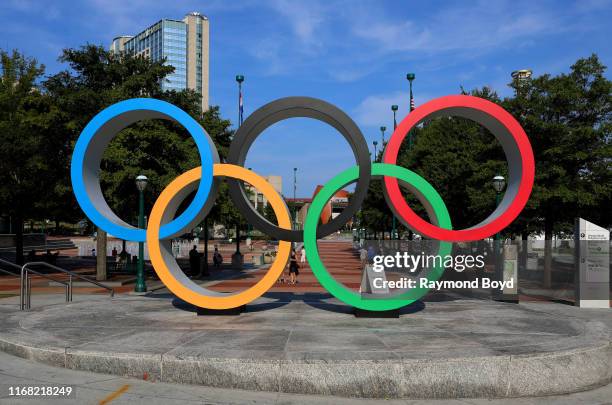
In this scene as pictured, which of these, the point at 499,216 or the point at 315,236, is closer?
the point at 315,236

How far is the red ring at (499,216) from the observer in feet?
41.0

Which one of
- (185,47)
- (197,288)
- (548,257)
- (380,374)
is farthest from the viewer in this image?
(185,47)

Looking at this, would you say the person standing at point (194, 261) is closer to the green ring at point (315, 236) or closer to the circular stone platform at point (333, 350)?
the circular stone platform at point (333, 350)

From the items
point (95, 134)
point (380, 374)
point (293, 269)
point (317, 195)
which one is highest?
point (95, 134)

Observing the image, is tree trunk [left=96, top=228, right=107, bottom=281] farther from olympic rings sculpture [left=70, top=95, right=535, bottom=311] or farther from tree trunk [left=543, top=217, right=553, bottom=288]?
tree trunk [left=543, top=217, right=553, bottom=288]

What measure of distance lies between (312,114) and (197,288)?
511 cm

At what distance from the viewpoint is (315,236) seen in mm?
12500

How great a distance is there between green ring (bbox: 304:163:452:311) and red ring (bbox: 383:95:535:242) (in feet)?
0.80

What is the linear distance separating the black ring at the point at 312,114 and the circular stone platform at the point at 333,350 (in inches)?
84.6

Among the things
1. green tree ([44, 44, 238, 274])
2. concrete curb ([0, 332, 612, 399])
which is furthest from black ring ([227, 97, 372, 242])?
green tree ([44, 44, 238, 274])

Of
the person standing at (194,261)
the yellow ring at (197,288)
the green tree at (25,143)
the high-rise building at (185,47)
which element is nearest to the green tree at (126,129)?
the green tree at (25,143)

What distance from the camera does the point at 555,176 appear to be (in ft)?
71.5

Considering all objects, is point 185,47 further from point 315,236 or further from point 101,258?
point 315,236

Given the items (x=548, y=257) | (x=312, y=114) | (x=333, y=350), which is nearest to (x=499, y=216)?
(x=312, y=114)
